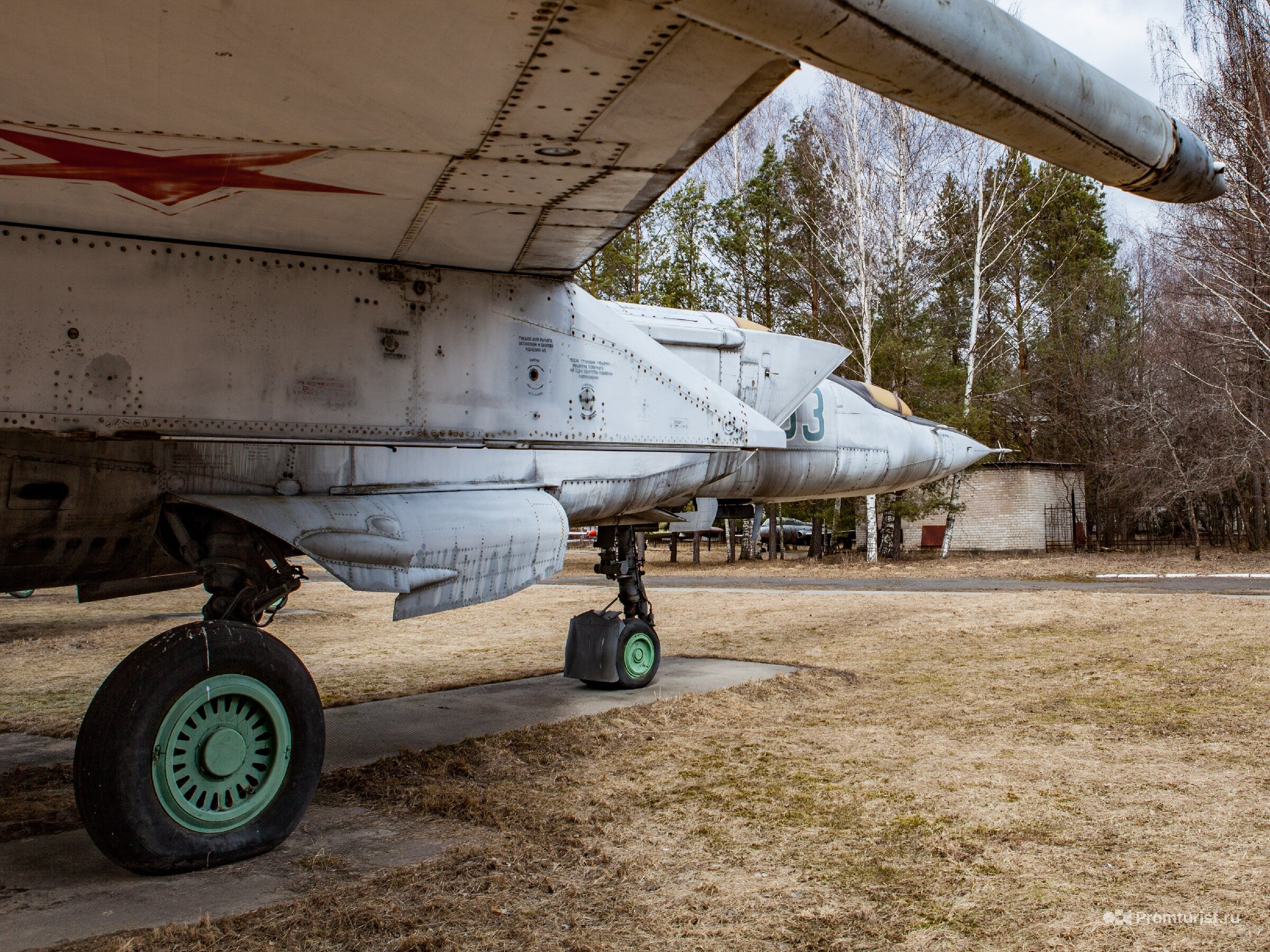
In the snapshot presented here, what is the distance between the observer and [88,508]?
443cm

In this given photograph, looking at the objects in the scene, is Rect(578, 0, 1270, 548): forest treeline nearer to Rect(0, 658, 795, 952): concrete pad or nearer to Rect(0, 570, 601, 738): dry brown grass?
Rect(0, 570, 601, 738): dry brown grass

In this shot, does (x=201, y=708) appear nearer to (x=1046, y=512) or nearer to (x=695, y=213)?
(x=695, y=213)

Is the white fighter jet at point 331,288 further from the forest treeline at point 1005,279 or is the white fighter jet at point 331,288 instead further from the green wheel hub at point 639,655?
the forest treeline at point 1005,279

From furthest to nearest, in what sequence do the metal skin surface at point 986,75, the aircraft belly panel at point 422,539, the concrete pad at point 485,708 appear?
the concrete pad at point 485,708, the aircraft belly panel at point 422,539, the metal skin surface at point 986,75

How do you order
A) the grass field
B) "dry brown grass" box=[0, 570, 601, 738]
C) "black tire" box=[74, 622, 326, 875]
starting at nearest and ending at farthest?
the grass field, "black tire" box=[74, 622, 326, 875], "dry brown grass" box=[0, 570, 601, 738]

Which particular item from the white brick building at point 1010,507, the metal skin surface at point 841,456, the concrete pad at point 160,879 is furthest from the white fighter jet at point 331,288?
the white brick building at point 1010,507

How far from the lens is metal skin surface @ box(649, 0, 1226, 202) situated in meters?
2.44

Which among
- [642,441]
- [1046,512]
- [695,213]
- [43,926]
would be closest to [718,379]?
[642,441]

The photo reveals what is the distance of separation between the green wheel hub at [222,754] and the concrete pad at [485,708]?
57.1 inches

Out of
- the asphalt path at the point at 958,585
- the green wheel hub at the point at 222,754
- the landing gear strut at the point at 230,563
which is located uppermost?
the landing gear strut at the point at 230,563

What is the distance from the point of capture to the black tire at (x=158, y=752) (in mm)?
3621

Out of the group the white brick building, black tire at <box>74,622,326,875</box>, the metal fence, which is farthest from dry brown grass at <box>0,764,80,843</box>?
the metal fence

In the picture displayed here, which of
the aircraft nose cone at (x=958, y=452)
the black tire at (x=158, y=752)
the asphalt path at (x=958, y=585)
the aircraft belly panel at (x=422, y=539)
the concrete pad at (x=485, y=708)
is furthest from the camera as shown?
the asphalt path at (x=958, y=585)

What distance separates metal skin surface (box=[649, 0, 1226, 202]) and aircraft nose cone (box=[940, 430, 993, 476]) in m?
5.37
